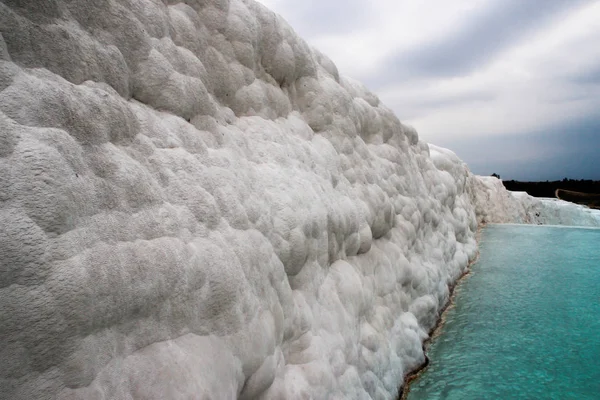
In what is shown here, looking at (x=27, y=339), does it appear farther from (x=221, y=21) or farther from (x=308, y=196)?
(x=221, y=21)

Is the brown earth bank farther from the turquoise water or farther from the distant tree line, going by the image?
the distant tree line

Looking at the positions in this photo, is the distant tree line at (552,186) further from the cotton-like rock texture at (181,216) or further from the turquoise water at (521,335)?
the cotton-like rock texture at (181,216)

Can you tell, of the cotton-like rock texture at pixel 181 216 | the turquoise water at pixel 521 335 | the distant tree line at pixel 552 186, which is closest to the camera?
the cotton-like rock texture at pixel 181 216

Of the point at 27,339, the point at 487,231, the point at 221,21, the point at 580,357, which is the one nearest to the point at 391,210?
the point at 580,357

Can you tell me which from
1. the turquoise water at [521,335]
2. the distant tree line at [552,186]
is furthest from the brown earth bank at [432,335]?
the distant tree line at [552,186]

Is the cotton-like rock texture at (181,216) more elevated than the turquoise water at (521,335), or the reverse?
the cotton-like rock texture at (181,216)

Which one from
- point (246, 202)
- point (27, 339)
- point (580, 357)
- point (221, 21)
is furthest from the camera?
point (580, 357)

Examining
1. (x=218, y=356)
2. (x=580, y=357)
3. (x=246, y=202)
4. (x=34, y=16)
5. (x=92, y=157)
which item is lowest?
(x=580, y=357)
